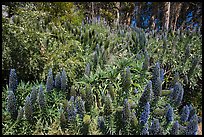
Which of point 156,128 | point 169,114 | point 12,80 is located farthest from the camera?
point 12,80

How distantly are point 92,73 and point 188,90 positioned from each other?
70.8 inches

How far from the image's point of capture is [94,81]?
11.2 feet

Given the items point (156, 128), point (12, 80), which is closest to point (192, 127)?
point (156, 128)

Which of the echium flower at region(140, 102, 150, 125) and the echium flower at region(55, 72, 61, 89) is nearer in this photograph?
the echium flower at region(140, 102, 150, 125)

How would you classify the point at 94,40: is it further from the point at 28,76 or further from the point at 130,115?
the point at 130,115

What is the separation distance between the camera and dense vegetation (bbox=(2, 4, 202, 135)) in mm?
2680

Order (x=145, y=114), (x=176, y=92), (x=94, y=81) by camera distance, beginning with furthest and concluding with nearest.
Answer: (x=94, y=81) → (x=176, y=92) → (x=145, y=114)

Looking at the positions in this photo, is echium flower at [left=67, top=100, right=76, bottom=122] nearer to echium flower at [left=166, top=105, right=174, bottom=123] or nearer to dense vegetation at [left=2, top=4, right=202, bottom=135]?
dense vegetation at [left=2, top=4, right=202, bottom=135]

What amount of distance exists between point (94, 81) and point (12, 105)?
1.09 m

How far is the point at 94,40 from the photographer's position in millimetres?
4551

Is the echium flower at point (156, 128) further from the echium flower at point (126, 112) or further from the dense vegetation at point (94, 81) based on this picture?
the echium flower at point (126, 112)

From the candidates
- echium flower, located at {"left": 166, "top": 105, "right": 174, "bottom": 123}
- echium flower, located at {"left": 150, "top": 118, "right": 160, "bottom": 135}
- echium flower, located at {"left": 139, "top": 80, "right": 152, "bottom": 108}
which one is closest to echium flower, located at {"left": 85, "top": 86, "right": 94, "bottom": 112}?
echium flower, located at {"left": 139, "top": 80, "right": 152, "bottom": 108}

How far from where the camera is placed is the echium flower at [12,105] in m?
2.66

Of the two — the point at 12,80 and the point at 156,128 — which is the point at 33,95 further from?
the point at 156,128
